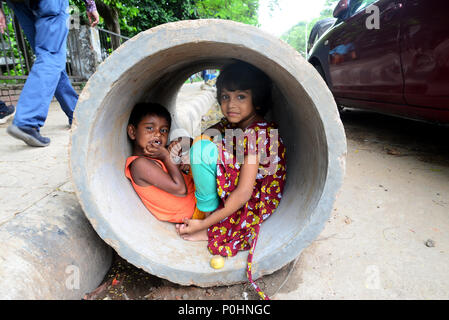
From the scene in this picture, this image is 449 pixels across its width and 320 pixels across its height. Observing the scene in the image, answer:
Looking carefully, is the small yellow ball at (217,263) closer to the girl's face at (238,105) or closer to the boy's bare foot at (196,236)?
the boy's bare foot at (196,236)

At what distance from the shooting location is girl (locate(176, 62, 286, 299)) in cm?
160

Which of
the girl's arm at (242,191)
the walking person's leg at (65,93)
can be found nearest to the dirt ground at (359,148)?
the girl's arm at (242,191)

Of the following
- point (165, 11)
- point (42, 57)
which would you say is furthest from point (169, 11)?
point (42, 57)

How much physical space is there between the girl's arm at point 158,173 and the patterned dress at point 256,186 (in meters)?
0.33

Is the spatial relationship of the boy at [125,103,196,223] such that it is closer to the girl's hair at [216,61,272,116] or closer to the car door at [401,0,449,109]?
the girl's hair at [216,61,272,116]

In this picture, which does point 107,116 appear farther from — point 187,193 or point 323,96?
point 323,96

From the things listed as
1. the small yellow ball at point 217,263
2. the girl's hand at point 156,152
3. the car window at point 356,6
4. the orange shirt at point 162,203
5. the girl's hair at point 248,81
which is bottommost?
the small yellow ball at point 217,263

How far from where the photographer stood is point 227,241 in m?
1.64

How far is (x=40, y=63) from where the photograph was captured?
2.51 metres

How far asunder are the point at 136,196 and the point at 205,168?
0.53 m

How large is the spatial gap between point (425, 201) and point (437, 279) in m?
0.84

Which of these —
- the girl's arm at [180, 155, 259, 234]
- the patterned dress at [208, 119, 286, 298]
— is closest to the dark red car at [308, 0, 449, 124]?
the patterned dress at [208, 119, 286, 298]

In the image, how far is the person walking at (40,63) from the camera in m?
2.45

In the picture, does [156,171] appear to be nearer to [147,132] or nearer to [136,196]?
[136,196]
